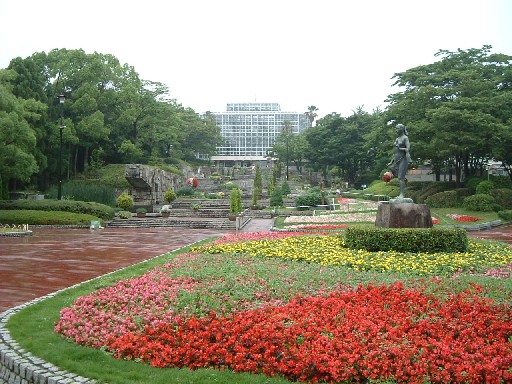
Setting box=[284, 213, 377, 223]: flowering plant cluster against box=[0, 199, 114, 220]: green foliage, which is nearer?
box=[284, 213, 377, 223]: flowering plant cluster

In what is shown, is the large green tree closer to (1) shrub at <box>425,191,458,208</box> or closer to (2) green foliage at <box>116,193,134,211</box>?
(1) shrub at <box>425,191,458,208</box>

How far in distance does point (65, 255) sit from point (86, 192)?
19735 mm

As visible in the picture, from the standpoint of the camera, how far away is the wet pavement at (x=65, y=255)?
34.9 feet

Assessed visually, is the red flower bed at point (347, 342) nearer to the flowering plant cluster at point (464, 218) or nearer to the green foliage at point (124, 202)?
the flowering plant cluster at point (464, 218)

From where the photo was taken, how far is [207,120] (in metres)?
77.1

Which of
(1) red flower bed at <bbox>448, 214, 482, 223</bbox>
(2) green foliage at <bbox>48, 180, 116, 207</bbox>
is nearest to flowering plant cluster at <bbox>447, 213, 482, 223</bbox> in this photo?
(1) red flower bed at <bbox>448, 214, 482, 223</bbox>

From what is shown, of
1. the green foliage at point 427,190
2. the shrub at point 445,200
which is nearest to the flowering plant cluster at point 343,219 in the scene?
the shrub at point 445,200

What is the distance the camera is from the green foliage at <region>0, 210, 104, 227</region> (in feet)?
85.7

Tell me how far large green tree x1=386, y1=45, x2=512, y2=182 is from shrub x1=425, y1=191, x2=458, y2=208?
2.62 metres

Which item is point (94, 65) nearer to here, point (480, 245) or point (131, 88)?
point (131, 88)

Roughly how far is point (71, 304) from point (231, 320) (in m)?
3.28

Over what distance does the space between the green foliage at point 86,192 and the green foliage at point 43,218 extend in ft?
20.5

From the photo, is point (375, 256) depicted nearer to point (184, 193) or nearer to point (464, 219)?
point (464, 219)

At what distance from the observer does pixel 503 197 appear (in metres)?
30.0
